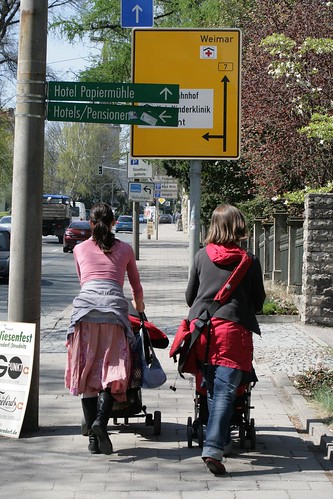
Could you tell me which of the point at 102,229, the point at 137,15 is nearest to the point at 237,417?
the point at 102,229

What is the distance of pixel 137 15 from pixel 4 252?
44.5ft

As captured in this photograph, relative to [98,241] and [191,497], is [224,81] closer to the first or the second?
[98,241]

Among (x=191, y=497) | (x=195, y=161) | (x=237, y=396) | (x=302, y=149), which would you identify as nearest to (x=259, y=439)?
(x=237, y=396)

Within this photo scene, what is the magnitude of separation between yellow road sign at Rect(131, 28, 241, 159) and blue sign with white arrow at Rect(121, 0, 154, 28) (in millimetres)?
1994

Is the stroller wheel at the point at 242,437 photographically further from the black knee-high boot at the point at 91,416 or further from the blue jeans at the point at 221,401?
the black knee-high boot at the point at 91,416

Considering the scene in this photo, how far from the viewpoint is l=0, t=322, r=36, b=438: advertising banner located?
6723 mm

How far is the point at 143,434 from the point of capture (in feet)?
22.9

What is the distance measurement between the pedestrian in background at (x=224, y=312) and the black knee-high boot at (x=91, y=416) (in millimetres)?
835

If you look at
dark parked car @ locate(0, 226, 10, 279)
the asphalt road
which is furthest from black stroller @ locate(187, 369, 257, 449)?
dark parked car @ locate(0, 226, 10, 279)

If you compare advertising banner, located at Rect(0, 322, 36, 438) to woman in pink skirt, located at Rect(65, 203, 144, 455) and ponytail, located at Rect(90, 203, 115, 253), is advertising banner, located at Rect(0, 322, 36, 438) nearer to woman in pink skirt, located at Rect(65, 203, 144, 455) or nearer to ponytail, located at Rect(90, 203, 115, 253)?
woman in pink skirt, located at Rect(65, 203, 144, 455)

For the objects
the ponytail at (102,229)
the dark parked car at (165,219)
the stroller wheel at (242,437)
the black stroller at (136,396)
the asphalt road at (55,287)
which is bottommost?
the asphalt road at (55,287)

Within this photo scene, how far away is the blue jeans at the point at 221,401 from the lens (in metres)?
5.80

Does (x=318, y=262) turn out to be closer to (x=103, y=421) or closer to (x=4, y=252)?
(x=103, y=421)

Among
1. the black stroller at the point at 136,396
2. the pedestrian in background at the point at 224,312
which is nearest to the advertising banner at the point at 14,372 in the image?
the black stroller at the point at 136,396
